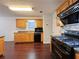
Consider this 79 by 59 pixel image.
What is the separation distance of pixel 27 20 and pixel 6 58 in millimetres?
6701

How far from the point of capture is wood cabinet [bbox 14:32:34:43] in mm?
10781

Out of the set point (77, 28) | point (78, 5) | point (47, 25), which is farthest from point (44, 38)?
point (78, 5)

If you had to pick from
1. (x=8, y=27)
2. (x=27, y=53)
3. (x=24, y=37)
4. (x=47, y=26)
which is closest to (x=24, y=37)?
(x=24, y=37)

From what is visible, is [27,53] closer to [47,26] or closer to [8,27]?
[47,26]

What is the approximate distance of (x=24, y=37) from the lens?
1092 cm

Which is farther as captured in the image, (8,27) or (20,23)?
(8,27)

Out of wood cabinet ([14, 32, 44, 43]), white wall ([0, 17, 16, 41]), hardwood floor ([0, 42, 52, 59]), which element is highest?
white wall ([0, 17, 16, 41])

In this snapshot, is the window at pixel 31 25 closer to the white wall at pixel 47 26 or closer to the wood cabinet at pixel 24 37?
the wood cabinet at pixel 24 37

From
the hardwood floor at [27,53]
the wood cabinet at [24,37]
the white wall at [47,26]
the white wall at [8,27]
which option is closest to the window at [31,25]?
the wood cabinet at [24,37]

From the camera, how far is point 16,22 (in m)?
11.7

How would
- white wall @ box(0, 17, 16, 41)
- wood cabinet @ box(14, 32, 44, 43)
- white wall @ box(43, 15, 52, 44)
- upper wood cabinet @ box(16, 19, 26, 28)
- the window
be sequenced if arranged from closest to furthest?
white wall @ box(43, 15, 52, 44), wood cabinet @ box(14, 32, 44, 43), upper wood cabinet @ box(16, 19, 26, 28), white wall @ box(0, 17, 16, 41), the window

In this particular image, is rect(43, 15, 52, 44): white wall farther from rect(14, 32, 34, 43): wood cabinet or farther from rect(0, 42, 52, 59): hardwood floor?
rect(0, 42, 52, 59): hardwood floor

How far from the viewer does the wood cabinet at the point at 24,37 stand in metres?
10.8

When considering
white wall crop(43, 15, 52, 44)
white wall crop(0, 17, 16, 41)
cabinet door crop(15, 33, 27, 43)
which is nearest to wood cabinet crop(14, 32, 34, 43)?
cabinet door crop(15, 33, 27, 43)
